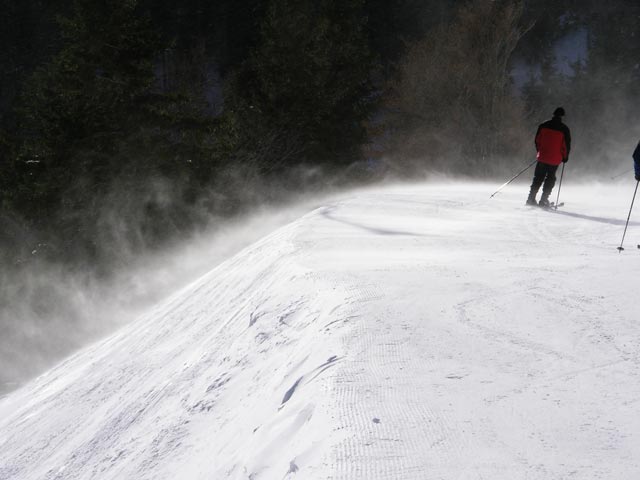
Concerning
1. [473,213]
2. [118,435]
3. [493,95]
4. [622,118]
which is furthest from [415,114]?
[118,435]

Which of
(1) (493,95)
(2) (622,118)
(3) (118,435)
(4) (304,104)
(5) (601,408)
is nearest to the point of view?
(5) (601,408)

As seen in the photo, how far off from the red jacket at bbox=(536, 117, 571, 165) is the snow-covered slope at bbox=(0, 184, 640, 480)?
2853 mm

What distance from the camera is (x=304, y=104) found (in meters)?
24.5

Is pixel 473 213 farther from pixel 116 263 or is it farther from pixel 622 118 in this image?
pixel 622 118

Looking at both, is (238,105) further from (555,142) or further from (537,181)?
(555,142)

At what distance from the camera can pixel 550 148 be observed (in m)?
10.5

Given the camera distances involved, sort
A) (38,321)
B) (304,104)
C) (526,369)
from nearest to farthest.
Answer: (526,369), (38,321), (304,104)

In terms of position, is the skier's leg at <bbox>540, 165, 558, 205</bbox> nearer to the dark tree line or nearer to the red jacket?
the red jacket

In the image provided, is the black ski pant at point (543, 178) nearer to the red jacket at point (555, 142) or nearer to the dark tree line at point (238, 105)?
the red jacket at point (555, 142)

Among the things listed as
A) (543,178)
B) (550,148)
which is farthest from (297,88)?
(550,148)

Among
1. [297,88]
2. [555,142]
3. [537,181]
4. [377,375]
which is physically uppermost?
[297,88]

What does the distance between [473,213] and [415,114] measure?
21.9 meters

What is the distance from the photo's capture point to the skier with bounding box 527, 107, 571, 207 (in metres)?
10.4

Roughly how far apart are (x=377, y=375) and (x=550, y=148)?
8305 millimetres
